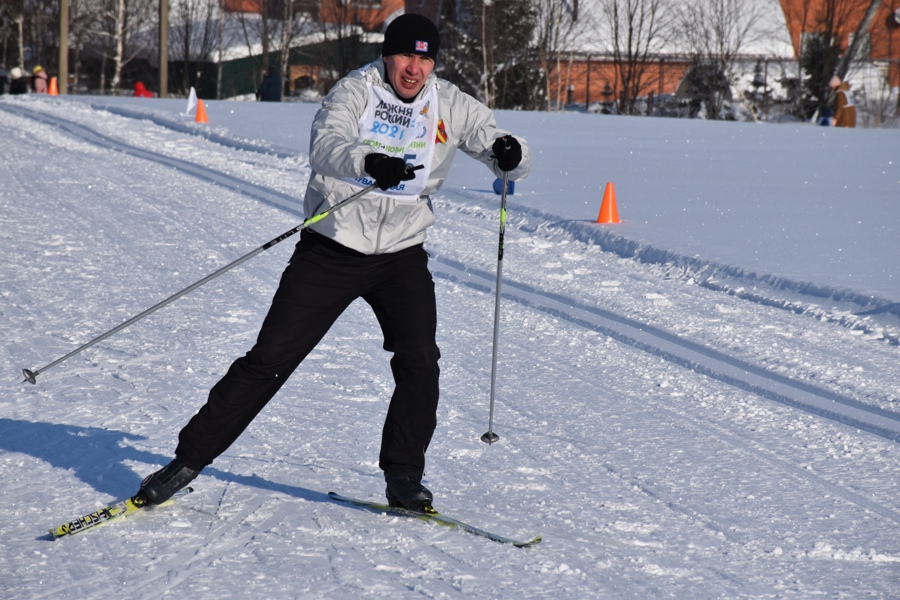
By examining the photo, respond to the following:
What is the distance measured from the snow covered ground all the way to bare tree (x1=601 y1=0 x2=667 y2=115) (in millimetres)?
23169

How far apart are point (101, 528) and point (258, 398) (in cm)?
65

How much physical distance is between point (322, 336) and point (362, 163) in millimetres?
650

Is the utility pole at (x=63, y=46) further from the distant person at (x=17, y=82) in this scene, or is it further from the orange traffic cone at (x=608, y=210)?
the orange traffic cone at (x=608, y=210)

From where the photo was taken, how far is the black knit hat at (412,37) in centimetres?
349

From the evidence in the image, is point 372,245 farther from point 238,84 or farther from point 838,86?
point 238,84

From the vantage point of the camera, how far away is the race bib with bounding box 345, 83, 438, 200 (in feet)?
11.7

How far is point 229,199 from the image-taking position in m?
10.8

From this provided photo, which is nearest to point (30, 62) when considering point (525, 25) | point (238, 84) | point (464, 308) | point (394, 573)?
point (238, 84)

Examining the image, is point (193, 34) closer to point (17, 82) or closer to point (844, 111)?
point (17, 82)

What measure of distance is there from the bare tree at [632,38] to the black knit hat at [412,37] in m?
30.5

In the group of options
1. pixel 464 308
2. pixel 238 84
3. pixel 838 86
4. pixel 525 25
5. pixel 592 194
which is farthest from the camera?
pixel 238 84

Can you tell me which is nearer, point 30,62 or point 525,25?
point 525,25

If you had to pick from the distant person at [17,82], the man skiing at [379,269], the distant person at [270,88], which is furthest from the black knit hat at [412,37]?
the distant person at [270,88]

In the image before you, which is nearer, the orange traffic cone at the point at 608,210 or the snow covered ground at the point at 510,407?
the snow covered ground at the point at 510,407
